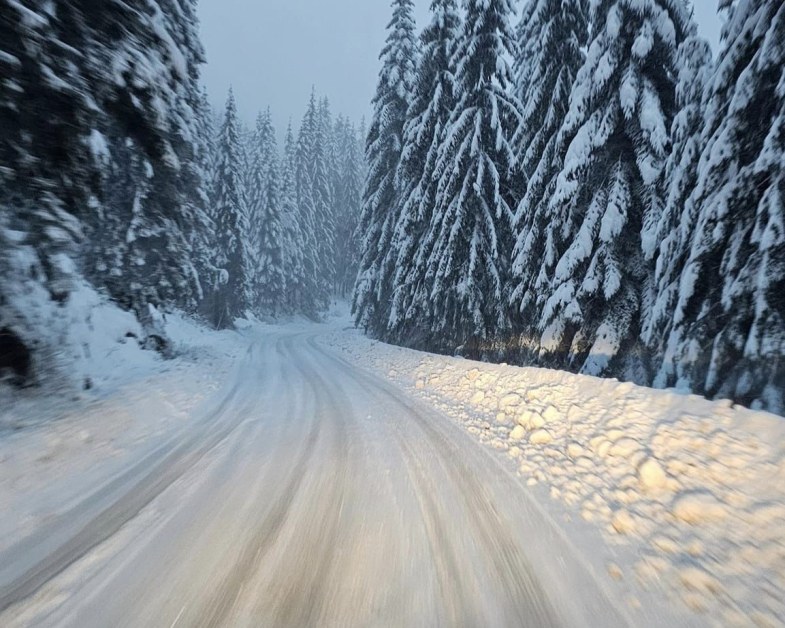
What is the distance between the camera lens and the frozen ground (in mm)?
2482

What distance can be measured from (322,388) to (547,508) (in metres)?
6.95

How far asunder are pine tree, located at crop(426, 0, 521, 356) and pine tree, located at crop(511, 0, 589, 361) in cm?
101

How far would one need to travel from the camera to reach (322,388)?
32.4ft

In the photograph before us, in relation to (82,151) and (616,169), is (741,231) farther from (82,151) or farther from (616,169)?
(82,151)

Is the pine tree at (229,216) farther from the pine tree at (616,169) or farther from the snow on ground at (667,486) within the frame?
the snow on ground at (667,486)

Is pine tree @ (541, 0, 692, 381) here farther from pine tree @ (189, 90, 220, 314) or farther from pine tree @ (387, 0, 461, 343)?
pine tree @ (189, 90, 220, 314)

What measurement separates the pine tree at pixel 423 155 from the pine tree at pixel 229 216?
16813 mm

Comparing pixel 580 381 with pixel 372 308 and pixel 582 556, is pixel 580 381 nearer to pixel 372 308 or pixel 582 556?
pixel 582 556

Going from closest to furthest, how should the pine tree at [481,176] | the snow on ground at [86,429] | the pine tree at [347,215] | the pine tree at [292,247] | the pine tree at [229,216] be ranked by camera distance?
the snow on ground at [86,429], the pine tree at [481,176], the pine tree at [229,216], the pine tree at [292,247], the pine tree at [347,215]

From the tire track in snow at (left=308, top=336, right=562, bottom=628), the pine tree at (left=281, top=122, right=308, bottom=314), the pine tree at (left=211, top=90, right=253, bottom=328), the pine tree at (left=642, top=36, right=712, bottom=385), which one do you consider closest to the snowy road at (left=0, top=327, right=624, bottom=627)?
the tire track in snow at (left=308, top=336, right=562, bottom=628)

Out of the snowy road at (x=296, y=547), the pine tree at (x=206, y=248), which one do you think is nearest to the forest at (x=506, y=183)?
the pine tree at (x=206, y=248)

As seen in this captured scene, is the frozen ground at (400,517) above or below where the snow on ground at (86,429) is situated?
above

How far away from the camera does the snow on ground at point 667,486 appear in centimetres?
260

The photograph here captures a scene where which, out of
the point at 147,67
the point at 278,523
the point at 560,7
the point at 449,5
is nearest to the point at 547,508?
the point at 278,523
